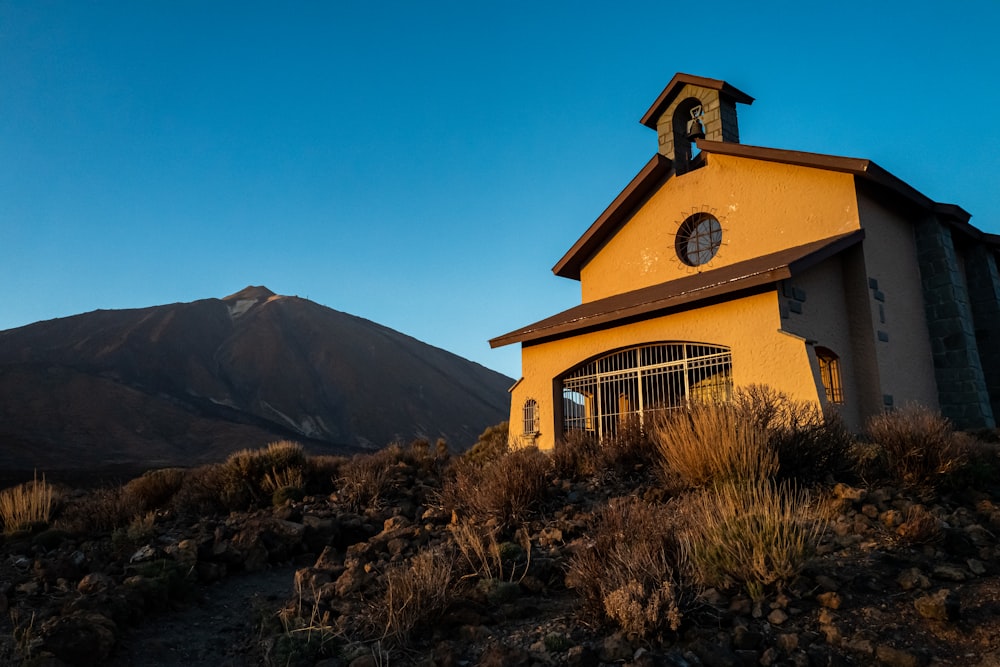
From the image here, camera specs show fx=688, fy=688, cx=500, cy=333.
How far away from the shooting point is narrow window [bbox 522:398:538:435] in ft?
52.5

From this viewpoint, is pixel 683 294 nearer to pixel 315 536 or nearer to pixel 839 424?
pixel 839 424

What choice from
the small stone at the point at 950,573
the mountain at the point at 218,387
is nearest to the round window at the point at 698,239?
the small stone at the point at 950,573

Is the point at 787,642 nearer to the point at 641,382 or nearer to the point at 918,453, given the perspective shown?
the point at 918,453

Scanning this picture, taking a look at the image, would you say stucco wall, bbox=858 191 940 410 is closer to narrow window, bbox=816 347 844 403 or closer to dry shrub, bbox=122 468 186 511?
narrow window, bbox=816 347 844 403

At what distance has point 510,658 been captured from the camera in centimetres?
464

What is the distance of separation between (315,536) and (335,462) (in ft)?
16.3

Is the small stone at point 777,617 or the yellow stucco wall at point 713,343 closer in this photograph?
the small stone at point 777,617

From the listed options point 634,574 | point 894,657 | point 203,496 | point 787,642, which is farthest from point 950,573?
point 203,496

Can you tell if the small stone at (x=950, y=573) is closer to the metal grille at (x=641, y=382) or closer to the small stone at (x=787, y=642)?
the small stone at (x=787, y=642)

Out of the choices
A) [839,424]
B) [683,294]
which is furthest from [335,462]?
[839,424]

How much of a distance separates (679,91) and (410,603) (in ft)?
47.7

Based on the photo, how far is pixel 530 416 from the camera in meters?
16.2

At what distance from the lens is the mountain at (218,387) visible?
147 ft

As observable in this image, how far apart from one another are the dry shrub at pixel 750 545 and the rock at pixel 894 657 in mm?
851
